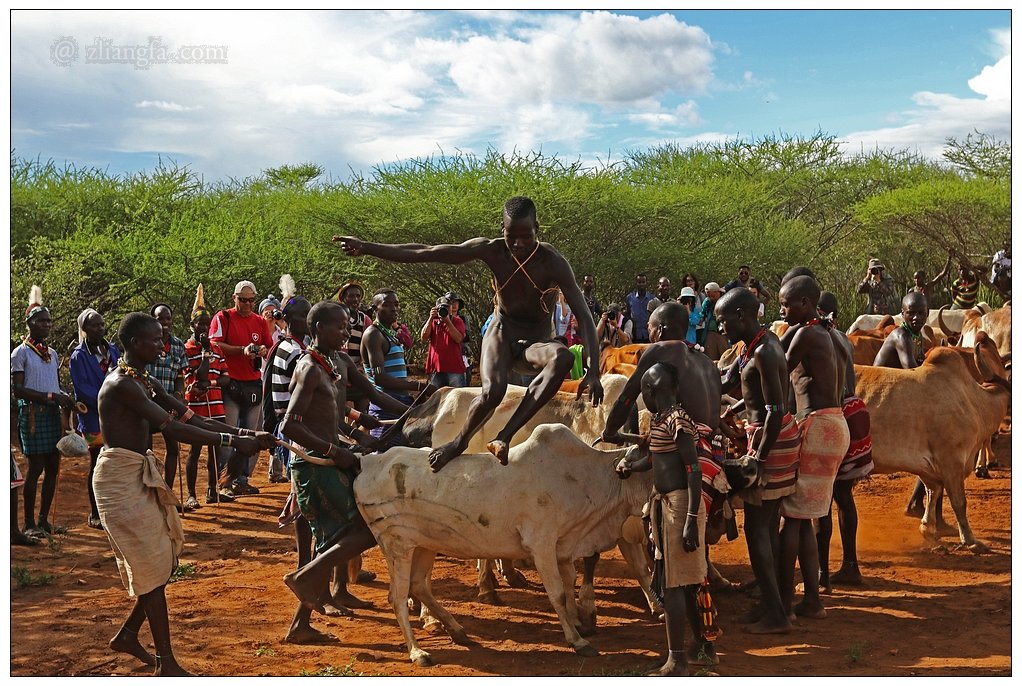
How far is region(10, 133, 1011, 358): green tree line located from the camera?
18.1 metres

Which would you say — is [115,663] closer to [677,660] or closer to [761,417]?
[677,660]

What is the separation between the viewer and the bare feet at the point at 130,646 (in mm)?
5766

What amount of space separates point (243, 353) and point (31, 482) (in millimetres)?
2540

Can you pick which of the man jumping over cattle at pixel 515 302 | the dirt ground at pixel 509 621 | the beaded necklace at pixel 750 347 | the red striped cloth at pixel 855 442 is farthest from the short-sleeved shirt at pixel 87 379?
the red striped cloth at pixel 855 442

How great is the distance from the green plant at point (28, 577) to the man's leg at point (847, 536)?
604cm

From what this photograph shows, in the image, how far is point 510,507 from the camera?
5855 millimetres

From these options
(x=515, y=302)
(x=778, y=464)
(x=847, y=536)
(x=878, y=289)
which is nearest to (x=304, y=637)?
(x=515, y=302)

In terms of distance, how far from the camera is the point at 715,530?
599 centimetres

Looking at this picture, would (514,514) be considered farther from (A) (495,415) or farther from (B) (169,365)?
(B) (169,365)

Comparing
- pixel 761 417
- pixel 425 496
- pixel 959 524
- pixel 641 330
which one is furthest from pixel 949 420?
pixel 641 330

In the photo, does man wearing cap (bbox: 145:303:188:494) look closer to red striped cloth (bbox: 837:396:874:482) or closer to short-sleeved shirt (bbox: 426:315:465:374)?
short-sleeved shirt (bbox: 426:315:465:374)

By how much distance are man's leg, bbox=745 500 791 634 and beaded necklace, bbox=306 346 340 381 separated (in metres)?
2.71

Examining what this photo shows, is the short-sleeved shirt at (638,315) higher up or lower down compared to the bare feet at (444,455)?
higher up

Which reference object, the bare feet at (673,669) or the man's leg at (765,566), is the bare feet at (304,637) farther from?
the man's leg at (765,566)
